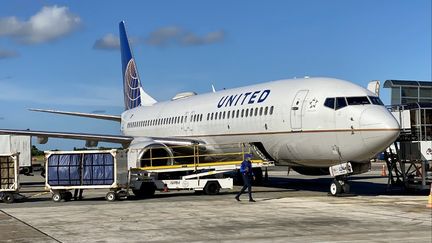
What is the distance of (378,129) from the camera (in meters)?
15.9

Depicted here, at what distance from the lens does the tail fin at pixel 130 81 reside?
36781 millimetres

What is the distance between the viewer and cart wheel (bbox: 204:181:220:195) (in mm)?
19578

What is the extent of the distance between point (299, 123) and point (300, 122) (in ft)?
0.17

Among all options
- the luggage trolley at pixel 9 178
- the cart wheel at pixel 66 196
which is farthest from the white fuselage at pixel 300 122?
the luggage trolley at pixel 9 178

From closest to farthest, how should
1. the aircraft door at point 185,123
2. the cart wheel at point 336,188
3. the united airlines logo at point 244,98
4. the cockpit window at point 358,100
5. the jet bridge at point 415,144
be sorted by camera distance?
the cockpit window at point 358,100 < the cart wheel at point 336,188 < the jet bridge at point 415,144 < the united airlines logo at point 244,98 < the aircraft door at point 185,123

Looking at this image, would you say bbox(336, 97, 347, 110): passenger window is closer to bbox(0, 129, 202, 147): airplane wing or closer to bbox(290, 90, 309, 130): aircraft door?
bbox(290, 90, 309, 130): aircraft door

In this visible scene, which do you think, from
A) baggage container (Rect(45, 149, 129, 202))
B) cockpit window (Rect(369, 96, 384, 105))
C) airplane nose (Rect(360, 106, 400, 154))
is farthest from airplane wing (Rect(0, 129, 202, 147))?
airplane nose (Rect(360, 106, 400, 154))

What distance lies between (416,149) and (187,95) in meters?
14.4

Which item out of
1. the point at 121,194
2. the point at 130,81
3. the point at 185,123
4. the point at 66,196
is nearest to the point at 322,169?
the point at 121,194

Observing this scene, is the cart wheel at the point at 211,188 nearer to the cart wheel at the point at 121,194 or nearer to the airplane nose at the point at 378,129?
the cart wheel at the point at 121,194

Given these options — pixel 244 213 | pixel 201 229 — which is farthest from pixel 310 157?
pixel 201 229

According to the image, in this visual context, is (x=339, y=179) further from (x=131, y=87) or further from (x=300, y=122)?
(x=131, y=87)

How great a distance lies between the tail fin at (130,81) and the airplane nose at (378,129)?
20815 mm

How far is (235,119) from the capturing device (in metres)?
21.5
